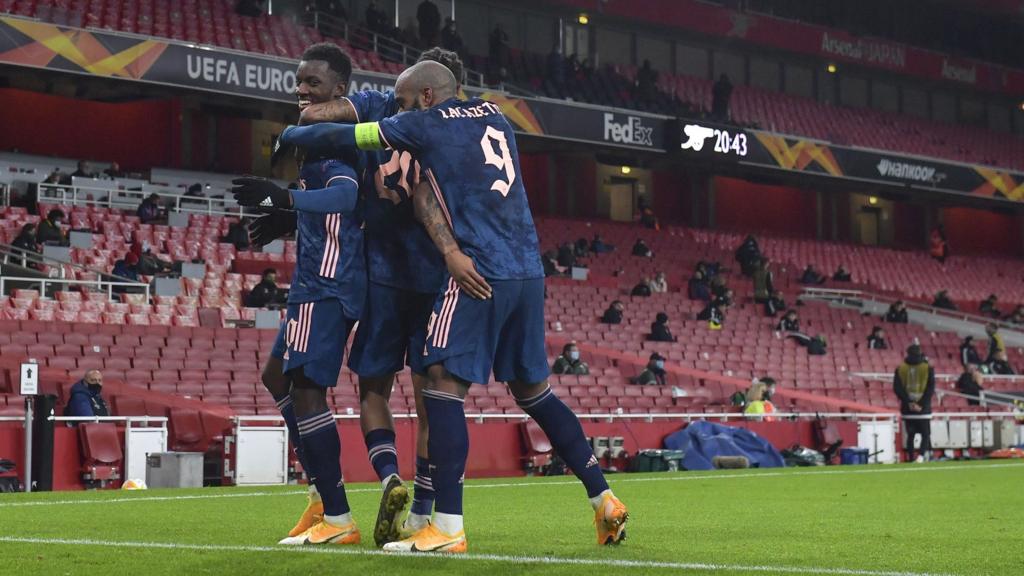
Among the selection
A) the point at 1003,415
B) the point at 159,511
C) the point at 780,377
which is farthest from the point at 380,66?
the point at 159,511

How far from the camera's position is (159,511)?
29.4 feet

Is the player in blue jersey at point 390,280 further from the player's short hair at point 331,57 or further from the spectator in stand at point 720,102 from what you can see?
the spectator in stand at point 720,102

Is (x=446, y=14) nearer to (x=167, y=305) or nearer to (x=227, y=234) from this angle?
(x=227, y=234)

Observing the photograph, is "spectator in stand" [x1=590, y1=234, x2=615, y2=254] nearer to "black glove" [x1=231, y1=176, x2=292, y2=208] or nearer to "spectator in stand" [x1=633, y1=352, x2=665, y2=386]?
"spectator in stand" [x1=633, y1=352, x2=665, y2=386]

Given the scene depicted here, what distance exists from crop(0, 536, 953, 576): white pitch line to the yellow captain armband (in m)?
1.62

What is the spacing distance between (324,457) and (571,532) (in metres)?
1.56

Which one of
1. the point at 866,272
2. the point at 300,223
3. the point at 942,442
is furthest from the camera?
the point at 866,272

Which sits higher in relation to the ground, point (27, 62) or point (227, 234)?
point (27, 62)

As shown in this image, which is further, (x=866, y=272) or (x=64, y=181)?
(x=866, y=272)

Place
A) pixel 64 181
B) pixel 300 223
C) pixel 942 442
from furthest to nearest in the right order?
1. pixel 64 181
2. pixel 942 442
3. pixel 300 223

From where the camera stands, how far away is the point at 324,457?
21.2ft

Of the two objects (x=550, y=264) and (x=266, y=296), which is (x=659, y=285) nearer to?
(x=550, y=264)

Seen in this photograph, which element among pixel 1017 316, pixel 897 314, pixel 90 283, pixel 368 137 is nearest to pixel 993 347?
pixel 897 314

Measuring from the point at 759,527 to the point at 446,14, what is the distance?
3149 cm
